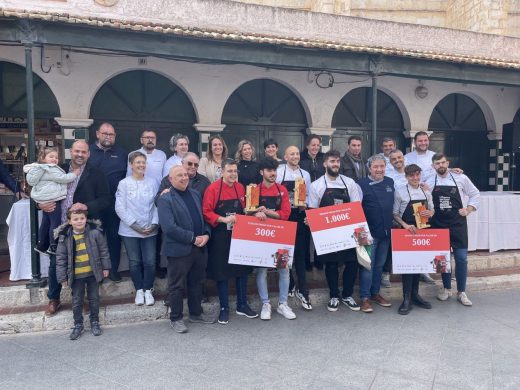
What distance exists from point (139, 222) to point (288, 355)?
228 cm

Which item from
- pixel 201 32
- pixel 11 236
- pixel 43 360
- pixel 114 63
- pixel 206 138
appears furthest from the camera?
pixel 206 138

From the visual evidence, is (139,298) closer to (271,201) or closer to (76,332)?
(76,332)

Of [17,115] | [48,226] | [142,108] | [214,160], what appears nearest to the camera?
[48,226]

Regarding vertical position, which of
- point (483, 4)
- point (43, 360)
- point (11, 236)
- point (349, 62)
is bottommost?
point (43, 360)

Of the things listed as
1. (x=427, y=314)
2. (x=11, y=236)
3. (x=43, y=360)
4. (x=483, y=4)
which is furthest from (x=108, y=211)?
(x=483, y=4)

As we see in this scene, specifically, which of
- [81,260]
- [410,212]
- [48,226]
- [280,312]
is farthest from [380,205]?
[48,226]

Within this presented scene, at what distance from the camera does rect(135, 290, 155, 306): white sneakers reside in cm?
515

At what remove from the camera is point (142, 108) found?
8438mm

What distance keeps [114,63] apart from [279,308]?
564 centimetres

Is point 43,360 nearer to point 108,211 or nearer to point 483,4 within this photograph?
point 108,211

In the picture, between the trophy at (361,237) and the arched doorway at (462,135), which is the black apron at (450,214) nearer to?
the trophy at (361,237)

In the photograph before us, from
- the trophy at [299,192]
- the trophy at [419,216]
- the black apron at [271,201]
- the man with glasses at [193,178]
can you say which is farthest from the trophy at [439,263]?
the man with glasses at [193,178]

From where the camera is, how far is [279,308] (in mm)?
5223

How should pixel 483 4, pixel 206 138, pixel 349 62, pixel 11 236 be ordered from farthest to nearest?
pixel 483 4, pixel 206 138, pixel 349 62, pixel 11 236
